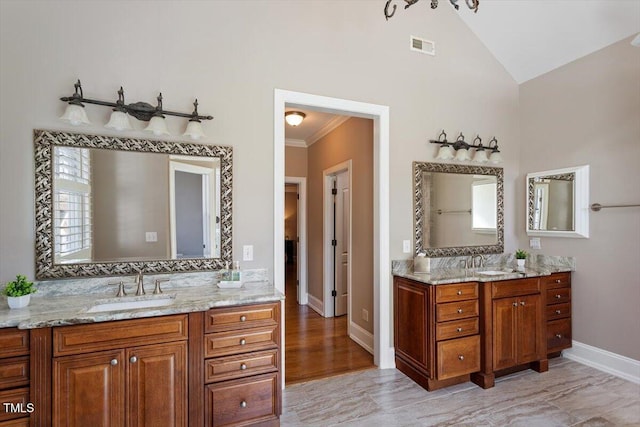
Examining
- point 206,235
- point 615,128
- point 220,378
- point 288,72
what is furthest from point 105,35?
point 615,128

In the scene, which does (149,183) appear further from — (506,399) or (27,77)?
(506,399)

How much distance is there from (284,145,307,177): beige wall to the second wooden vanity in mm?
3086

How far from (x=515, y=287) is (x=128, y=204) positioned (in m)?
3.22

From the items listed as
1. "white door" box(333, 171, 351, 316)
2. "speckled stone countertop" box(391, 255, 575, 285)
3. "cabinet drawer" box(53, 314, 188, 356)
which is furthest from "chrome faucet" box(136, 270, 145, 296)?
"white door" box(333, 171, 351, 316)

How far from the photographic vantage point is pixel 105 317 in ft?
5.44

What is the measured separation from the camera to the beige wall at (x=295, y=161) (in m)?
5.44

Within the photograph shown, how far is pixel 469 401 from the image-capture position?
97.2 inches

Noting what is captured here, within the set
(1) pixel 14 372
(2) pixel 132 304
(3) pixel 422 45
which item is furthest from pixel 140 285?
(3) pixel 422 45

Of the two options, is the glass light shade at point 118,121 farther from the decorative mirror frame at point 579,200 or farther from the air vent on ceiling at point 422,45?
the decorative mirror frame at point 579,200

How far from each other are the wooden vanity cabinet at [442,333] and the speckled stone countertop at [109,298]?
4.24ft

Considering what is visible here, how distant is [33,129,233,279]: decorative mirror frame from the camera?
2020 mm

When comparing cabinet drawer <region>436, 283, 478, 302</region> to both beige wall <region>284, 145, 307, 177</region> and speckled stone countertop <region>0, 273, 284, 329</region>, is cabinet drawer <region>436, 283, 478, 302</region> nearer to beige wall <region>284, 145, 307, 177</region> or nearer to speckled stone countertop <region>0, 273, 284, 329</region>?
speckled stone countertop <region>0, 273, 284, 329</region>

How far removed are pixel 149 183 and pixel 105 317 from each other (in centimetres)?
99

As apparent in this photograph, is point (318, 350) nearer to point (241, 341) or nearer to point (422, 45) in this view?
point (241, 341)
